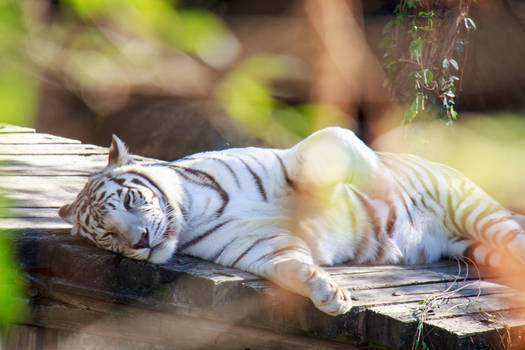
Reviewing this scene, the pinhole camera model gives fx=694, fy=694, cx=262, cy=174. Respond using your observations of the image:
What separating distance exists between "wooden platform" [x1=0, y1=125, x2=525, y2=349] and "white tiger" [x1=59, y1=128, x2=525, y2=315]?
0.09 metres

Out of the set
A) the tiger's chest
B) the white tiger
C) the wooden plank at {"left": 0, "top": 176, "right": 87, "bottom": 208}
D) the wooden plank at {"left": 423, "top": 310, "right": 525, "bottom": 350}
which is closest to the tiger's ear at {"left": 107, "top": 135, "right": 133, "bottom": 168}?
the white tiger

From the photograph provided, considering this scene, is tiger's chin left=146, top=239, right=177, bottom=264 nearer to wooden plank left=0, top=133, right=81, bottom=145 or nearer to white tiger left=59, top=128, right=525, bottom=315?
white tiger left=59, top=128, right=525, bottom=315

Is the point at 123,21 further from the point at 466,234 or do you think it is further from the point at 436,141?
the point at 436,141

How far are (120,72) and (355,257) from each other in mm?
2104

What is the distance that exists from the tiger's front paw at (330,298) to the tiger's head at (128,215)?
1.95ft

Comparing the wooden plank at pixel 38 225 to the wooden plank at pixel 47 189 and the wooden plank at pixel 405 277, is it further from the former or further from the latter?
the wooden plank at pixel 405 277

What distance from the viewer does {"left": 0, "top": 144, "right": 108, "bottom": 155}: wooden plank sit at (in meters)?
4.33

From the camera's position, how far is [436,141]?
4.41 metres

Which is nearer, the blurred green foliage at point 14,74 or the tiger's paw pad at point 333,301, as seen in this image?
the blurred green foliage at point 14,74

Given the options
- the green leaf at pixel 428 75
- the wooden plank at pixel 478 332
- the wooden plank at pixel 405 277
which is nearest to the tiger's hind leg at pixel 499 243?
the wooden plank at pixel 405 277

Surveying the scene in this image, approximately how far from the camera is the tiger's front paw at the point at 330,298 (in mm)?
1956

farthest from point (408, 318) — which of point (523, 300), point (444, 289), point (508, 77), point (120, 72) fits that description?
point (508, 77)

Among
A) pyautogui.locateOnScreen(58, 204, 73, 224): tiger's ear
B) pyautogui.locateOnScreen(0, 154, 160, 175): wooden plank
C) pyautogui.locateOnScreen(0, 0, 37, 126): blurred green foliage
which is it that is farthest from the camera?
pyautogui.locateOnScreen(0, 154, 160, 175): wooden plank

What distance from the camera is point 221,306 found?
2104 mm
